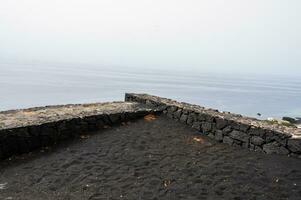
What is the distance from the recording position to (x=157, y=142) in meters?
13.0

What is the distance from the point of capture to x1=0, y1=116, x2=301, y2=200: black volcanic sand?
9.26m

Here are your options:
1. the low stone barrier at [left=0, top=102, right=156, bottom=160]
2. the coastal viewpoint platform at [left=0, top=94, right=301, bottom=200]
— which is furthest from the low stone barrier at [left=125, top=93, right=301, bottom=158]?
the low stone barrier at [left=0, top=102, right=156, bottom=160]

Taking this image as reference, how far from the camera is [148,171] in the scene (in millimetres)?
10523

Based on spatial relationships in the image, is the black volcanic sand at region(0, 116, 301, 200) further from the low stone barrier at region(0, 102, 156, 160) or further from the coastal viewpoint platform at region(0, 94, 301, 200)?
the low stone barrier at region(0, 102, 156, 160)

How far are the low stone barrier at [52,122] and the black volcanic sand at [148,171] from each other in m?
0.53

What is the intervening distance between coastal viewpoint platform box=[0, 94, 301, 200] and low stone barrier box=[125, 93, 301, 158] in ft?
0.10

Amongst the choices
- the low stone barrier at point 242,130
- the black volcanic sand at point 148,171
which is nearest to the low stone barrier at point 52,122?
the black volcanic sand at point 148,171

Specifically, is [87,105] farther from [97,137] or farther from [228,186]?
[228,186]

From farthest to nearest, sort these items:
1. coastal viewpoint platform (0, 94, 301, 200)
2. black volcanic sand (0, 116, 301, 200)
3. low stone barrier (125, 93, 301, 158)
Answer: low stone barrier (125, 93, 301, 158) → coastal viewpoint platform (0, 94, 301, 200) → black volcanic sand (0, 116, 301, 200)

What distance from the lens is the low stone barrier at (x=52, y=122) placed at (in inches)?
474

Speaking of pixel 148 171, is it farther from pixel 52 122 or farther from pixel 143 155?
pixel 52 122

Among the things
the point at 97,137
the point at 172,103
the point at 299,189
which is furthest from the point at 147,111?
the point at 299,189

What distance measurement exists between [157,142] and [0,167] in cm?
510

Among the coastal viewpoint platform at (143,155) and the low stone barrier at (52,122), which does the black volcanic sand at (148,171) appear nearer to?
the coastal viewpoint platform at (143,155)
